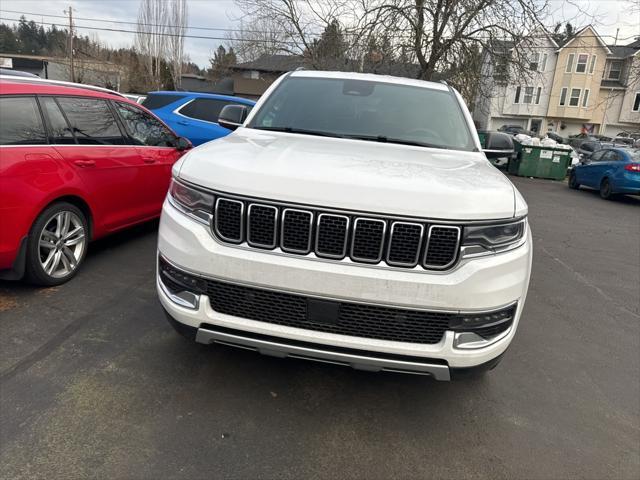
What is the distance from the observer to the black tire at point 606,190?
1429 centimetres

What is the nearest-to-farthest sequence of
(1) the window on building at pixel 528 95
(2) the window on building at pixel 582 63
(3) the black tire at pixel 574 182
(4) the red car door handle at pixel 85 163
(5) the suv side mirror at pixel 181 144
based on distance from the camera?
(4) the red car door handle at pixel 85 163, (5) the suv side mirror at pixel 181 144, (3) the black tire at pixel 574 182, (2) the window on building at pixel 582 63, (1) the window on building at pixel 528 95

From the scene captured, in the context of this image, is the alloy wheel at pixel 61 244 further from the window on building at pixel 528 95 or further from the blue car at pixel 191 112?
the window on building at pixel 528 95

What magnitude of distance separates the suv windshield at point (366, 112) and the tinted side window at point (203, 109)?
5.05 metres

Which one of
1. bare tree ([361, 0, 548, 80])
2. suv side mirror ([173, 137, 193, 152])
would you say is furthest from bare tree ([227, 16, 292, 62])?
suv side mirror ([173, 137, 193, 152])

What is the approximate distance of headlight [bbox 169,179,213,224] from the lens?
2.36 m

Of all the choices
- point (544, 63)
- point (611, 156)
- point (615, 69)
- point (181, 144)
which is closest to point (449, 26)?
point (611, 156)

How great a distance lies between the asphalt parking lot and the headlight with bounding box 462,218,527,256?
1.12 m

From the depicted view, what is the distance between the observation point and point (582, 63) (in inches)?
1766

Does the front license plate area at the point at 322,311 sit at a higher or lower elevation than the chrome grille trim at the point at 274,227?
lower

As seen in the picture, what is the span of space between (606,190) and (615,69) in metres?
41.4

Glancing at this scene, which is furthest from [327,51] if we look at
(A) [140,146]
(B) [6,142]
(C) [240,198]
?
(C) [240,198]

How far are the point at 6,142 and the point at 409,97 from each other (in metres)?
3.18

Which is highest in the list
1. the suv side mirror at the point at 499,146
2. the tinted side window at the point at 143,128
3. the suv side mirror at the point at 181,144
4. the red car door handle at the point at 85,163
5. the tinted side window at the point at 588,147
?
the suv side mirror at the point at 499,146

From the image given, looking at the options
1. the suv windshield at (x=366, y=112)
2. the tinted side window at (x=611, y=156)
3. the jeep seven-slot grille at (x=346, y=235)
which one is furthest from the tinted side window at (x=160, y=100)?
the tinted side window at (x=611, y=156)
